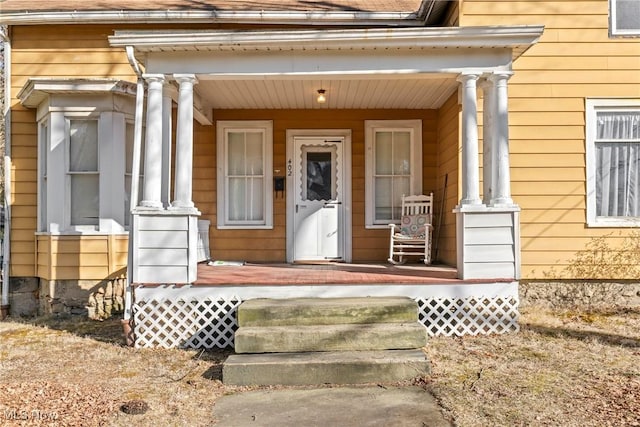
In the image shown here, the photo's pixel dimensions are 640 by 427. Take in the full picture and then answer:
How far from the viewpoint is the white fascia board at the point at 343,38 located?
15.5ft

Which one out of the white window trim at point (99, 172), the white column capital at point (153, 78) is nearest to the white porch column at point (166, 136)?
the white column capital at point (153, 78)

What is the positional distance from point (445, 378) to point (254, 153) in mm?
4523

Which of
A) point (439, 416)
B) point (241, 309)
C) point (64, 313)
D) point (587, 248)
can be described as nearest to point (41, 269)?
point (64, 313)

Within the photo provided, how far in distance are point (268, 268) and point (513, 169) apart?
3.10 m

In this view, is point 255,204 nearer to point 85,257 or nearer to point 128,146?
point 128,146

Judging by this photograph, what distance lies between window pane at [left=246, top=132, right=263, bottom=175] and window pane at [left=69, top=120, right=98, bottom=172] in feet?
6.56

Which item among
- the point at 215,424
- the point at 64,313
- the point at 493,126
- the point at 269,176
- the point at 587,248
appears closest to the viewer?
the point at 215,424

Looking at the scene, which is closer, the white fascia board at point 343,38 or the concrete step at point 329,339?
the concrete step at point 329,339

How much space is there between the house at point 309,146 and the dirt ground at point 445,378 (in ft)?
1.50

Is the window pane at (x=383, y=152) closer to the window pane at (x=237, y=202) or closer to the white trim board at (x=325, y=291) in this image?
the window pane at (x=237, y=202)

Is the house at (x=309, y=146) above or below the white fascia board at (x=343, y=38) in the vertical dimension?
below

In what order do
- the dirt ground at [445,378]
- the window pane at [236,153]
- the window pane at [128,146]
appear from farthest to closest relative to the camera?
the window pane at [236,153]
the window pane at [128,146]
the dirt ground at [445,378]

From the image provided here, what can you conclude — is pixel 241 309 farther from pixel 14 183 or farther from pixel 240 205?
pixel 14 183

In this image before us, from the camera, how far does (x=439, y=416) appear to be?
9.99ft
